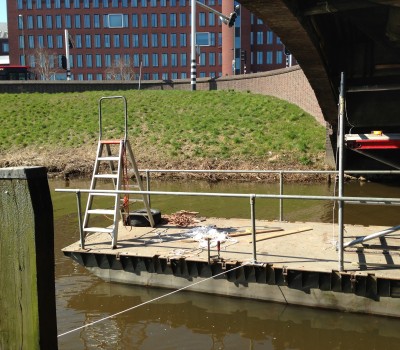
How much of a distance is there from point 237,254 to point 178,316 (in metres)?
1.38

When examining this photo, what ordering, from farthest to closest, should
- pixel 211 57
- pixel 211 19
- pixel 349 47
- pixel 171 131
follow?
1. pixel 211 57
2. pixel 211 19
3. pixel 171 131
4. pixel 349 47

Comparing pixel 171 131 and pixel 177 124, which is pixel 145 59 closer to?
pixel 177 124

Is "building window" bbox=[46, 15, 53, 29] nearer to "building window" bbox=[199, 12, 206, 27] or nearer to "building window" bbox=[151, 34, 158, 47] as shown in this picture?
"building window" bbox=[151, 34, 158, 47]

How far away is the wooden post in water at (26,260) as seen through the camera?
10.8ft

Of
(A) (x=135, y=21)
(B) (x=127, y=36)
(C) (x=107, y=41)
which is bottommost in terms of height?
(C) (x=107, y=41)

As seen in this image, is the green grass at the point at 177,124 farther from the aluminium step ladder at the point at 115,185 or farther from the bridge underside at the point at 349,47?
the aluminium step ladder at the point at 115,185

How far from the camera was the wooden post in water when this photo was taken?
130 inches

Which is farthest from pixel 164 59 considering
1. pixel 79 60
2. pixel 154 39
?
pixel 79 60

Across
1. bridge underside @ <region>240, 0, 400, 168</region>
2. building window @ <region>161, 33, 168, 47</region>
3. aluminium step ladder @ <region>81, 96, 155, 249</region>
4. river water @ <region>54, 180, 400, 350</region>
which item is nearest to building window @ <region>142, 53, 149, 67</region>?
building window @ <region>161, 33, 168, 47</region>

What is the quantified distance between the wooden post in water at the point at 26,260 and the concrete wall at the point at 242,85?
73.5 ft

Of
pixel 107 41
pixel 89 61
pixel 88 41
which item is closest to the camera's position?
pixel 107 41

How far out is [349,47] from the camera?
10.5 metres

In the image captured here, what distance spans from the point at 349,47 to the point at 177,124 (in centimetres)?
1750

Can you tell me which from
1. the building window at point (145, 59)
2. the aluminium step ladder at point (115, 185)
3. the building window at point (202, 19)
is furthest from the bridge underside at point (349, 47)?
the building window at point (145, 59)
